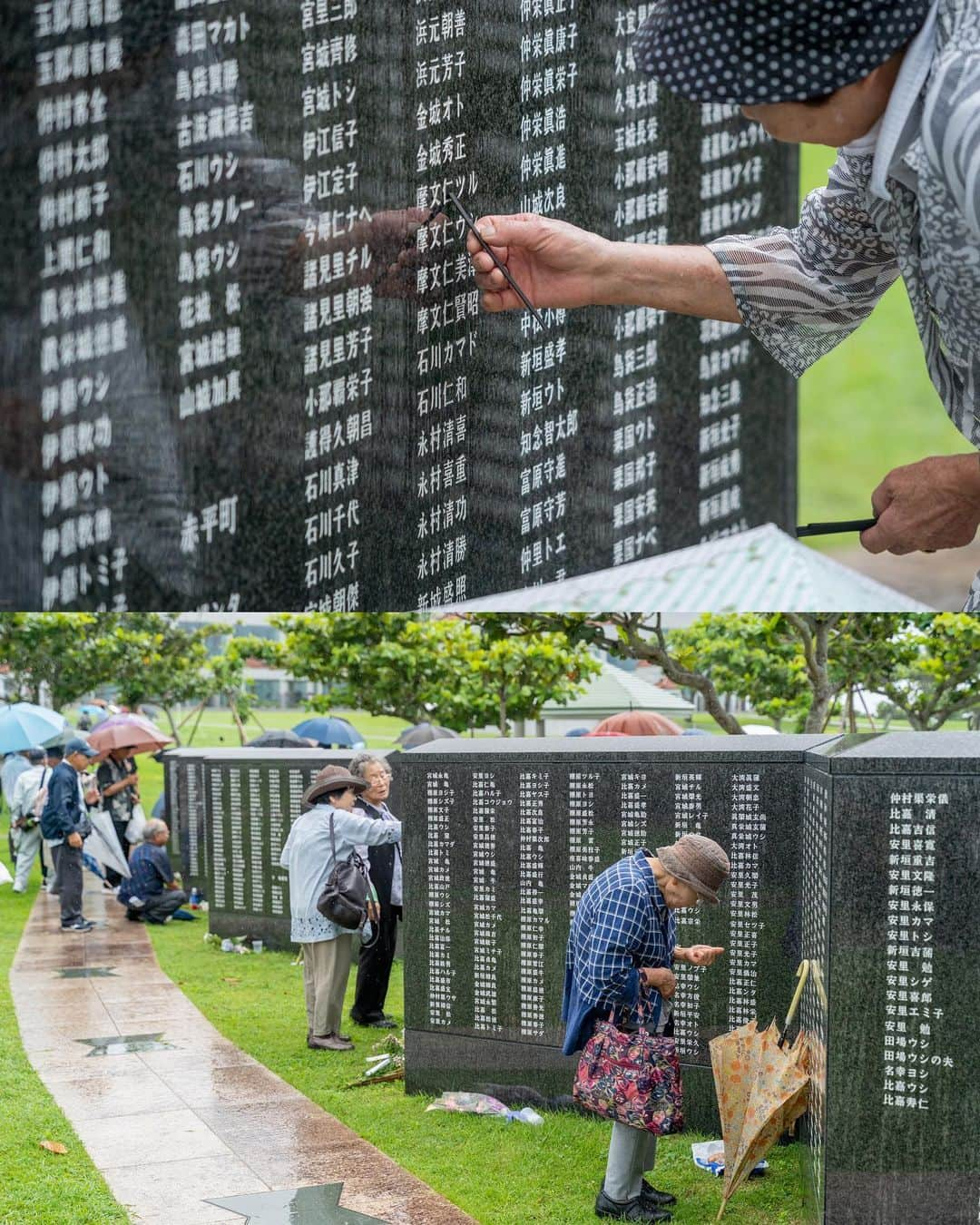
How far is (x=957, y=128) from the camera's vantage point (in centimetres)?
109

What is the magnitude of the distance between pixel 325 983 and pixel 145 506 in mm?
4354

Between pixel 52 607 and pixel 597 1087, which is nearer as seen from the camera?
pixel 52 607

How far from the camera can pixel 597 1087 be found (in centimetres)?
430

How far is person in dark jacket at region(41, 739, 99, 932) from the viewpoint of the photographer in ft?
35.5

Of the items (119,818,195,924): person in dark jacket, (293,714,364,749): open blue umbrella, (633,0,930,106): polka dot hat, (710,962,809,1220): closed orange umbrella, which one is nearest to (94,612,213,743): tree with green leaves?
(293,714,364,749): open blue umbrella

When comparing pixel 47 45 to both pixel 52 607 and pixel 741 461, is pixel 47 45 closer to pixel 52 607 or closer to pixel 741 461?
pixel 52 607

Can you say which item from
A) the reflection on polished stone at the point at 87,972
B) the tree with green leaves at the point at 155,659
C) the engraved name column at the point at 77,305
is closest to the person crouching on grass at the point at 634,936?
the engraved name column at the point at 77,305

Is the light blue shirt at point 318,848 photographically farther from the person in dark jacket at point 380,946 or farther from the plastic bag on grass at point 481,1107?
the plastic bag on grass at point 481,1107

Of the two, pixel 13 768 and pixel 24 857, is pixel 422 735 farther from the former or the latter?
pixel 13 768

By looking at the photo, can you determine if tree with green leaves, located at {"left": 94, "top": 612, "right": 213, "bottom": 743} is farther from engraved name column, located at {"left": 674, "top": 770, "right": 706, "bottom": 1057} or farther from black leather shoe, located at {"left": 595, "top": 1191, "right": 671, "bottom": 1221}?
black leather shoe, located at {"left": 595, "top": 1191, "right": 671, "bottom": 1221}

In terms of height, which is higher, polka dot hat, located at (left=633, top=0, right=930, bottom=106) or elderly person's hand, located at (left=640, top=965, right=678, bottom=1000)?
polka dot hat, located at (left=633, top=0, right=930, bottom=106)

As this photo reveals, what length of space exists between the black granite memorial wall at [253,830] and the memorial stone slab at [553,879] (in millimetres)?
3357

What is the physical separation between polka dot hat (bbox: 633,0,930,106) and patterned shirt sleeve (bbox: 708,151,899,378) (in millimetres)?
388

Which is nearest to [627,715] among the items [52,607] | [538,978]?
[538,978]
